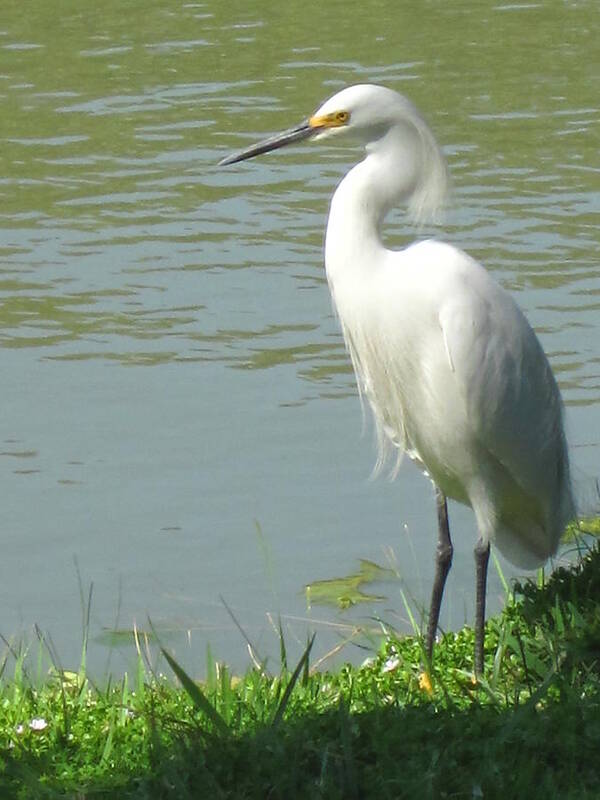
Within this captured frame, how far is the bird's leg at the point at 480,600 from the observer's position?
15.5ft

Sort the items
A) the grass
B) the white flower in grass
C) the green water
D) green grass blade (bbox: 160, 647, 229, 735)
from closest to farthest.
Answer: the grass
green grass blade (bbox: 160, 647, 229, 735)
the white flower in grass
the green water

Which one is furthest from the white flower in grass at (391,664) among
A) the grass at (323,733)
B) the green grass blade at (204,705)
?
the green grass blade at (204,705)

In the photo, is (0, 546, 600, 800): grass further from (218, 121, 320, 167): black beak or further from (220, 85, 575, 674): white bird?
(218, 121, 320, 167): black beak

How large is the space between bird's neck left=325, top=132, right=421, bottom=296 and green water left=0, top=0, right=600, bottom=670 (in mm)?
1363

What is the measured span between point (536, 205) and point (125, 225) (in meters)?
2.28

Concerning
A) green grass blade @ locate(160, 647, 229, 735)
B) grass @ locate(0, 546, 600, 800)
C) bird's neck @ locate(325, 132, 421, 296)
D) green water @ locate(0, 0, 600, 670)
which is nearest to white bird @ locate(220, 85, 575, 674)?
bird's neck @ locate(325, 132, 421, 296)

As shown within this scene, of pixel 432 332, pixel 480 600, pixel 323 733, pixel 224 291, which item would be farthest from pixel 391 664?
pixel 224 291

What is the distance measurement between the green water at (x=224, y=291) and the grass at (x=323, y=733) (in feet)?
3.66

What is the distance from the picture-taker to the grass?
3623mm

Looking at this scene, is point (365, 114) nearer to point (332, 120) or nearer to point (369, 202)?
point (332, 120)

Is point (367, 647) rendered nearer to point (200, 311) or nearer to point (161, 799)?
point (161, 799)

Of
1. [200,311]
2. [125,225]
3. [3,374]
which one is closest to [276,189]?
[125,225]

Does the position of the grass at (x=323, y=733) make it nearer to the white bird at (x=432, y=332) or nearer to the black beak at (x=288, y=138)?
the white bird at (x=432, y=332)

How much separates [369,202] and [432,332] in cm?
42
